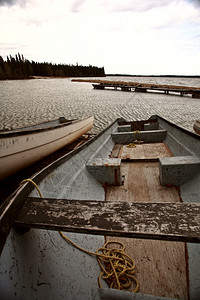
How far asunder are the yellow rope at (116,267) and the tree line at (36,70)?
114016 mm

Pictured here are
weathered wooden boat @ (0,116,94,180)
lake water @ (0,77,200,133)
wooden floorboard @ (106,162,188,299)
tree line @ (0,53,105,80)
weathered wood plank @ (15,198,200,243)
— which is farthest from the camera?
tree line @ (0,53,105,80)

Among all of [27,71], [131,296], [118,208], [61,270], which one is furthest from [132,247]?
[27,71]

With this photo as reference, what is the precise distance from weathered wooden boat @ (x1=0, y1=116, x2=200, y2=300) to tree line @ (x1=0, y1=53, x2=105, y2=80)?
4448 inches

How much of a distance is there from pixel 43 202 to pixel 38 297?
0.80m

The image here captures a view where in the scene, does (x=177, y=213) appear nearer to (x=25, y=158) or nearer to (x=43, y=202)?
(x=43, y=202)

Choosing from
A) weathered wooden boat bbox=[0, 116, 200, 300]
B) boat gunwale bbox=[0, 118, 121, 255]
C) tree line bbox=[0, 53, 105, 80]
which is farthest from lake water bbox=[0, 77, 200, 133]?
tree line bbox=[0, 53, 105, 80]

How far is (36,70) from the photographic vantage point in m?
120

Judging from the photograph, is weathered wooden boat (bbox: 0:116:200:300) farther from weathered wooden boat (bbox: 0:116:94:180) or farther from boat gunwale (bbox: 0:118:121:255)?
weathered wooden boat (bbox: 0:116:94:180)

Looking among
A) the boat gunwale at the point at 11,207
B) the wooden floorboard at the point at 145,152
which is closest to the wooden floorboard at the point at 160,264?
the boat gunwale at the point at 11,207

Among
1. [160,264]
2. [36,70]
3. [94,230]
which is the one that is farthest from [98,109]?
[36,70]

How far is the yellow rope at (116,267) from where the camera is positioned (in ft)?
6.79

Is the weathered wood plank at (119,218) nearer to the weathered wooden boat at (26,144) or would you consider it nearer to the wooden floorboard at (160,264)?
the wooden floorboard at (160,264)

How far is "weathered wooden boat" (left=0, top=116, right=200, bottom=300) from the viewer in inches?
52.4

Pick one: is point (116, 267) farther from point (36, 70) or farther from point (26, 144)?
point (36, 70)
